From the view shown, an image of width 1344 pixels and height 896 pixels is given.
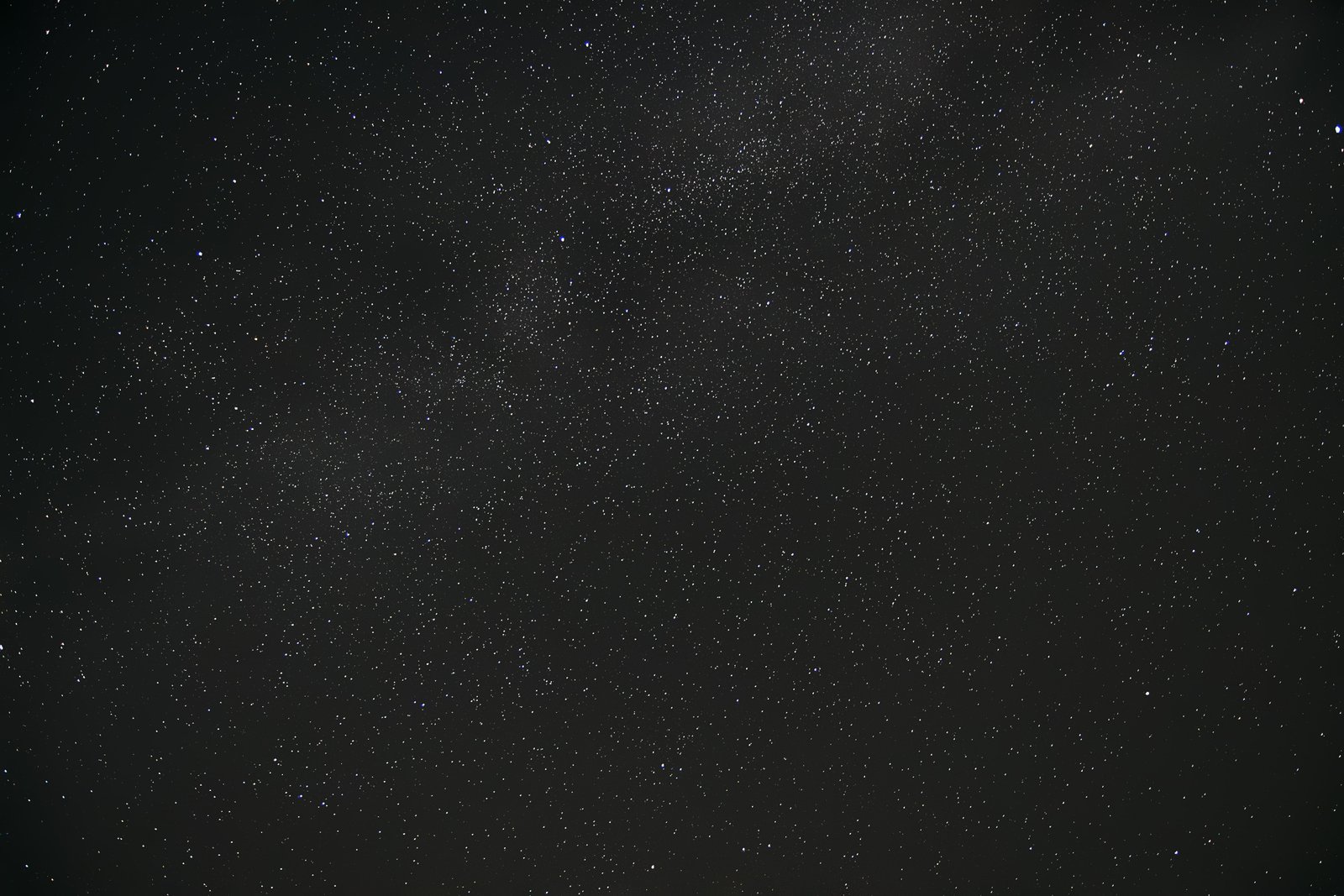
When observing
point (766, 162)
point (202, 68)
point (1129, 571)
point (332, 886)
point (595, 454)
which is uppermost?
point (202, 68)

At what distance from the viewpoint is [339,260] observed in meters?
0.63

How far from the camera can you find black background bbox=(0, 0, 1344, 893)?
631mm

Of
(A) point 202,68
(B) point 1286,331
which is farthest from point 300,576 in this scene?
(B) point 1286,331

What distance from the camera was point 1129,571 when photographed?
73 centimetres

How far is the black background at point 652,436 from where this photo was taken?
63 centimetres

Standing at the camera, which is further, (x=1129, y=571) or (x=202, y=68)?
(x=1129, y=571)

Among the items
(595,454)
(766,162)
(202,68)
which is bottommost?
(595,454)

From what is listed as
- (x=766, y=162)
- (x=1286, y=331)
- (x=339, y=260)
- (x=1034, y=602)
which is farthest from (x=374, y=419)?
(x=1286, y=331)

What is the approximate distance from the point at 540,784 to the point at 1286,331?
0.71 metres

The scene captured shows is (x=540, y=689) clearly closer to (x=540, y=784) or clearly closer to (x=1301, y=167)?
(x=540, y=784)

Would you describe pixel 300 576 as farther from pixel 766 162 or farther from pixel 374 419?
pixel 766 162

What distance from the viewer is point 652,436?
2.20 ft

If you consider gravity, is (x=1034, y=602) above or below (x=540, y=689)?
below

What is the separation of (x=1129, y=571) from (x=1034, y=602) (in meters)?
0.08
